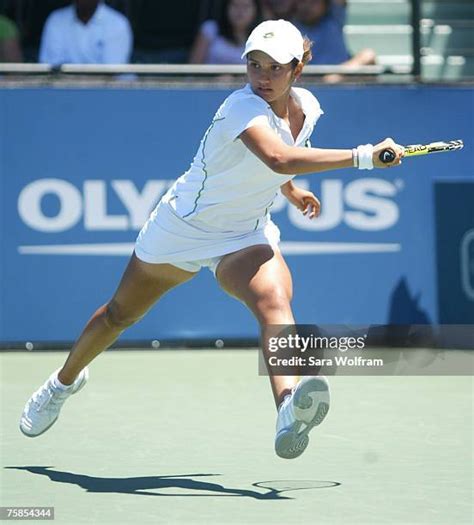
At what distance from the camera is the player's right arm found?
16.8 ft

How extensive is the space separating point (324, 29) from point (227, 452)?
457 cm

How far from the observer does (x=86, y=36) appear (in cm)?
957

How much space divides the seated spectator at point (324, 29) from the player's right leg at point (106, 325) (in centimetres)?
403

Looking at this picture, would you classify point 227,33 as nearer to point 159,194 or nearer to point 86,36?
point 86,36

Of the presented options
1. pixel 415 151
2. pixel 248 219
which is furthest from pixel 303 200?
pixel 415 151

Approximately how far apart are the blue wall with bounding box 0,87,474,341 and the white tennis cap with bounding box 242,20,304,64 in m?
3.70

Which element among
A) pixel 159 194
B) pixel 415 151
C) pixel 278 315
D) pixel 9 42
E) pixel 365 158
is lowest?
pixel 278 315

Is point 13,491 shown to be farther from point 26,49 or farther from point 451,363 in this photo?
point 26,49

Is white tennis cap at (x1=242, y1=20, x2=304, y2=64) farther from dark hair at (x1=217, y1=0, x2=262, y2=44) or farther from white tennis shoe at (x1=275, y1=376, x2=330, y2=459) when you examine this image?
dark hair at (x1=217, y1=0, x2=262, y2=44)

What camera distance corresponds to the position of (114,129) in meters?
9.06

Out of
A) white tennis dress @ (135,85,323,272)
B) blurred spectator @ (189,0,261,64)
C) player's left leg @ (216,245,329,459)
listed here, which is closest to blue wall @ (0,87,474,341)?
blurred spectator @ (189,0,261,64)

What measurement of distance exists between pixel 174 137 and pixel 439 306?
7.10ft

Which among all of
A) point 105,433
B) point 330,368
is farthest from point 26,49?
point 105,433

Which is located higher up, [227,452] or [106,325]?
[106,325]
